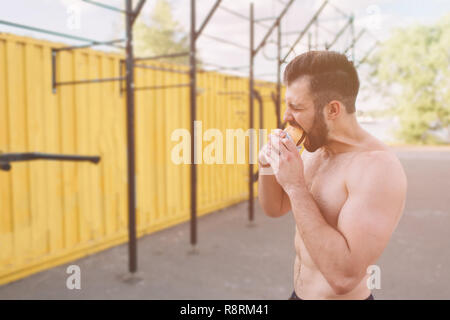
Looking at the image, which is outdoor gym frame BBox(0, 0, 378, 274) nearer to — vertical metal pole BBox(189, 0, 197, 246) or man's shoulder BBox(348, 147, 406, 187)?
vertical metal pole BBox(189, 0, 197, 246)

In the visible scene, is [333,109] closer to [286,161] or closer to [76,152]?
[286,161]

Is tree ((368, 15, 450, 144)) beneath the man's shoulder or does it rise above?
above

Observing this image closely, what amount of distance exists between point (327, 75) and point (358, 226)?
498mm

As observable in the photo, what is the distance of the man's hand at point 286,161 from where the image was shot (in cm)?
132

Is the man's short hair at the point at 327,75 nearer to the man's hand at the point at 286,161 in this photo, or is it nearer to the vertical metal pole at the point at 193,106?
the man's hand at the point at 286,161

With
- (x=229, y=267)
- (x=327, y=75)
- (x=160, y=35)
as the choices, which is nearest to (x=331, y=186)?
(x=327, y=75)

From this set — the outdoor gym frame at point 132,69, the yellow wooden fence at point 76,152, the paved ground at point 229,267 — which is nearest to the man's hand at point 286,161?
the outdoor gym frame at point 132,69

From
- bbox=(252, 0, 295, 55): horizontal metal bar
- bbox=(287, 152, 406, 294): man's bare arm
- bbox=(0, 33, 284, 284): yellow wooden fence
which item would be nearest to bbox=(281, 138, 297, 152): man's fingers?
bbox=(287, 152, 406, 294): man's bare arm

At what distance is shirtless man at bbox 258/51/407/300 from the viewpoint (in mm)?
1276

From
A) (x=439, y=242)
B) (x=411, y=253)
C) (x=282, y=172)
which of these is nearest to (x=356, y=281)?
(x=282, y=172)

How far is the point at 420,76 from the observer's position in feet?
71.1

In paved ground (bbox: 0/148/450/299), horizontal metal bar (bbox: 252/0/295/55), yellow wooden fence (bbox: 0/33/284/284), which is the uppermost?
horizontal metal bar (bbox: 252/0/295/55)

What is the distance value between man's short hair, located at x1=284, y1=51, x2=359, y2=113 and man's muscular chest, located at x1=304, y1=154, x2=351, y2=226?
0.26m
